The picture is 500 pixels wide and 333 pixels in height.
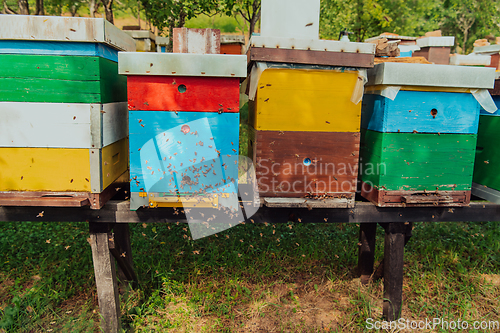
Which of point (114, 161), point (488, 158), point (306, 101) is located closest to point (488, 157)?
point (488, 158)

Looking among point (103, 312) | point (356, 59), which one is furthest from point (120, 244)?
point (356, 59)

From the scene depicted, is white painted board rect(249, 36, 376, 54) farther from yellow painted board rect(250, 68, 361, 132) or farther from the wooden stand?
the wooden stand

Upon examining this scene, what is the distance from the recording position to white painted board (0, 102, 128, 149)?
1889 mm

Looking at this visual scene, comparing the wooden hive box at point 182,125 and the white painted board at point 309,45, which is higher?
the white painted board at point 309,45

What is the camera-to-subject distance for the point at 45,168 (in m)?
1.94

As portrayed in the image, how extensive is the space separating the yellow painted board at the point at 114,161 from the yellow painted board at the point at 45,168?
0.10 metres

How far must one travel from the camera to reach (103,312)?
7.89 feet

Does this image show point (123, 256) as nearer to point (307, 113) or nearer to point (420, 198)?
point (307, 113)

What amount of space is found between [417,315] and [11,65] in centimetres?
375

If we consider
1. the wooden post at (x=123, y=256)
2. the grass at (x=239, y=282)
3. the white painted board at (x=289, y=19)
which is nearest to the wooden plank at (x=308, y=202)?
the white painted board at (x=289, y=19)

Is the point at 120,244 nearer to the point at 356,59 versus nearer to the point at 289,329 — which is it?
the point at 289,329

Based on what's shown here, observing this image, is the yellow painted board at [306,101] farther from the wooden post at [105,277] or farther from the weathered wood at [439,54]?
the weathered wood at [439,54]

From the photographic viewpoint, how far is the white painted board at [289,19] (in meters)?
2.10

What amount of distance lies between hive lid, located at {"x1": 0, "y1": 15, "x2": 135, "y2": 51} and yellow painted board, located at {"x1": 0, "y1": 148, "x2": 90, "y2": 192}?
0.64 metres
